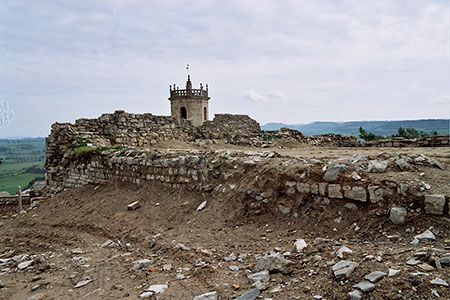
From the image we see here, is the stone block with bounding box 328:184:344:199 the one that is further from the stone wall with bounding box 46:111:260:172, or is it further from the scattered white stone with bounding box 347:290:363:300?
the stone wall with bounding box 46:111:260:172

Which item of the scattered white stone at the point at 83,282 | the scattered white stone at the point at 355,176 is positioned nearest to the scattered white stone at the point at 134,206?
the scattered white stone at the point at 83,282

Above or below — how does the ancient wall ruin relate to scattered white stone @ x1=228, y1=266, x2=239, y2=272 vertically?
above

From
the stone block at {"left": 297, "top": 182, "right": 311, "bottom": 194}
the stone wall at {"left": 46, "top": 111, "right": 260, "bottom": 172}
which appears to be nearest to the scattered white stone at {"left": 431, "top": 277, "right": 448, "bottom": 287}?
the stone block at {"left": 297, "top": 182, "right": 311, "bottom": 194}

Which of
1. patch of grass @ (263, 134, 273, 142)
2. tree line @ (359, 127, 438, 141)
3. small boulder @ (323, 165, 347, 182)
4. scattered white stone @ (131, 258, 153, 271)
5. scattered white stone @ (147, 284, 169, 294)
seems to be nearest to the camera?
scattered white stone @ (147, 284, 169, 294)

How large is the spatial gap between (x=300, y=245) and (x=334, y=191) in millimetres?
1090

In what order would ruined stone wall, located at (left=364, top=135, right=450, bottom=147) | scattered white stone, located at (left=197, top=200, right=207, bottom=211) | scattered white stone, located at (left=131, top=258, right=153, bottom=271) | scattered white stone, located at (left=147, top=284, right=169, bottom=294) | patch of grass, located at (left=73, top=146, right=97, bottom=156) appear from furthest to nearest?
1. ruined stone wall, located at (left=364, top=135, right=450, bottom=147)
2. patch of grass, located at (left=73, top=146, right=97, bottom=156)
3. scattered white stone, located at (left=197, top=200, right=207, bottom=211)
4. scattered white stone, located at (left=131, top=258, right=153, bottom=271)
5. scattered white stone, located at (left=147, top=284, right=169, bottom=294)

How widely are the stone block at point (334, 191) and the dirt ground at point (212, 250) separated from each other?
0.32 feet

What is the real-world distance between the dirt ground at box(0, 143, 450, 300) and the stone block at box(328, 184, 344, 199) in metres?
0.10

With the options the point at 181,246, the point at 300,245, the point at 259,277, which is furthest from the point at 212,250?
the point at 300,245

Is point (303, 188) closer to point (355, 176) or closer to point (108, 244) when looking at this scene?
point (355, 176)

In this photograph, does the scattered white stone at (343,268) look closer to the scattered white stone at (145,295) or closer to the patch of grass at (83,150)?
the scattered white stone at (145,295)

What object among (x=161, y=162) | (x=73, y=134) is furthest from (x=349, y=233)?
(x=73, y=134)

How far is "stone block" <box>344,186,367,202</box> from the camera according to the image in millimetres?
4273

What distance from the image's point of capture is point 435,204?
12.1 ft
